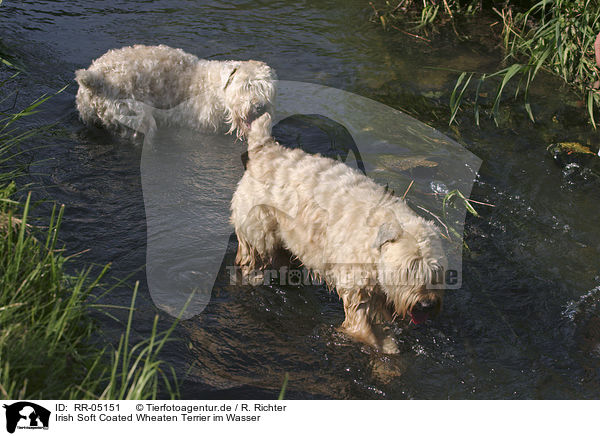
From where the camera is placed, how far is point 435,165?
6.12 m

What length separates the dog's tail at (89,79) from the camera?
5898 mm

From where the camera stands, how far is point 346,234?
12.4 feet

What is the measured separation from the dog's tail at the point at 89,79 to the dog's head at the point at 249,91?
4.30 feet

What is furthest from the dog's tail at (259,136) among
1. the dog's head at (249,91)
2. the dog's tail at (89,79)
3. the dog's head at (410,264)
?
the dog's tail at (89,79)

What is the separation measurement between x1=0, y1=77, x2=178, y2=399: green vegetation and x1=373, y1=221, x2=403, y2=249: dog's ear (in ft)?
4.49

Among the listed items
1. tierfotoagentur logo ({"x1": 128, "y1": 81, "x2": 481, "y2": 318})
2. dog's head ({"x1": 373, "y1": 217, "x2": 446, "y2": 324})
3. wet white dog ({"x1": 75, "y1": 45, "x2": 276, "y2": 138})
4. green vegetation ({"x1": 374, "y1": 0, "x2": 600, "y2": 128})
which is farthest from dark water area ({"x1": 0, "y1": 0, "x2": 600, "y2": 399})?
dog's head ({"x1": 373, "y1": 217, "x2": 446, "y2": 324})

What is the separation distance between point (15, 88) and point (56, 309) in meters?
4.68

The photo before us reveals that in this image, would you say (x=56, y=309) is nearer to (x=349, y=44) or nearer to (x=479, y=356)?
(x=479, y=356)

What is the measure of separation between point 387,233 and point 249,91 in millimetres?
3163

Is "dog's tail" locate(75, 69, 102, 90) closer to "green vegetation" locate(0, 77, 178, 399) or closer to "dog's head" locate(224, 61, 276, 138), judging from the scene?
"dog's head" locate(224, 61, 276, 138)

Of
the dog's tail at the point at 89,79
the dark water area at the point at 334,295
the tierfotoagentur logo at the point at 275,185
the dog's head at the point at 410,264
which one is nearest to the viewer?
the dog's head at the point at 410,264

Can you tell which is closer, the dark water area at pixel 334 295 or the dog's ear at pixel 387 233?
the dog's ear at pixel 387 233

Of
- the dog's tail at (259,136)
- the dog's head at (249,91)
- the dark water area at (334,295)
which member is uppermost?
the dog's tail at (259,136)
